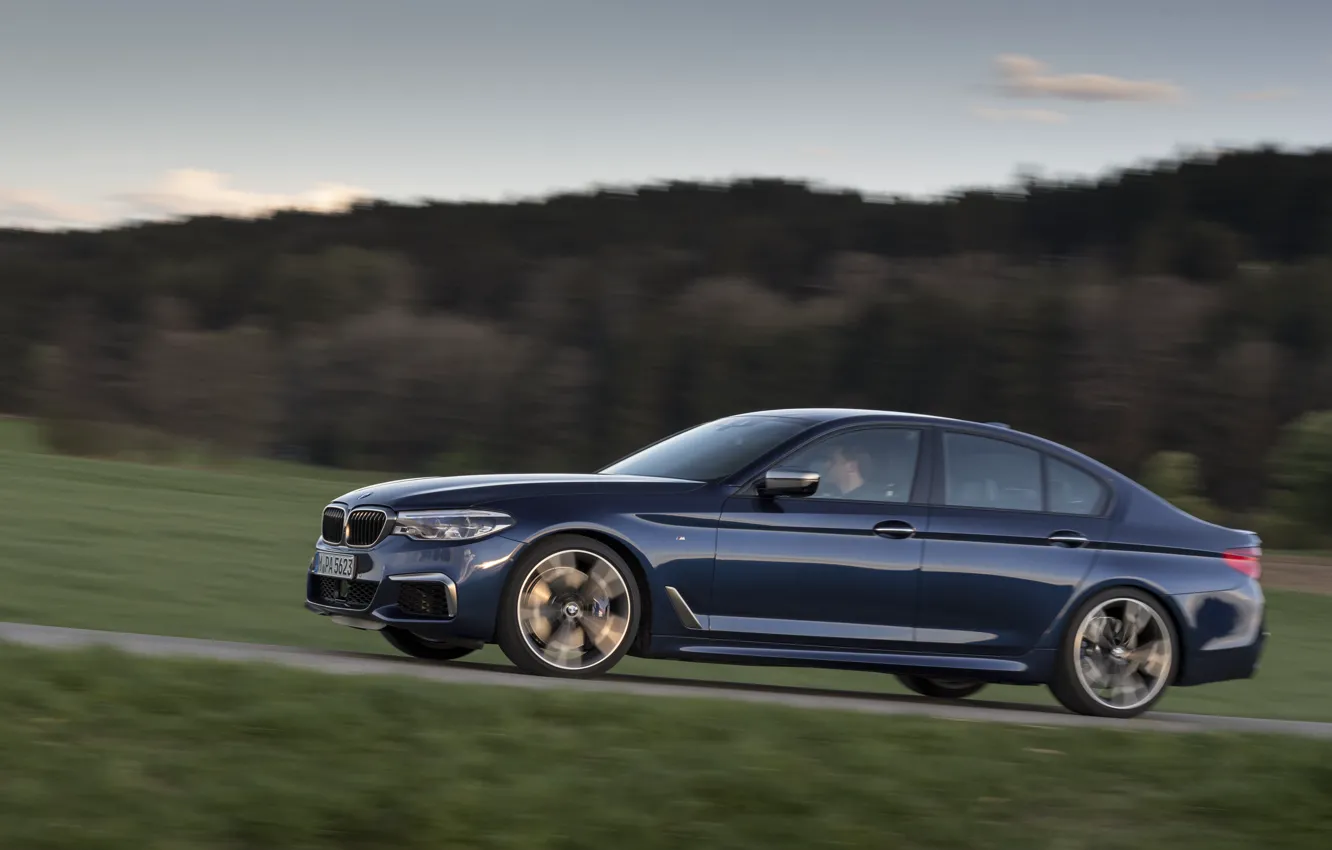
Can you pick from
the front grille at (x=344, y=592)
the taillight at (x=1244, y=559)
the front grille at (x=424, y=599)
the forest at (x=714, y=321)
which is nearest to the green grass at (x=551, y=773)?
the front grille at (x=424, y=599)

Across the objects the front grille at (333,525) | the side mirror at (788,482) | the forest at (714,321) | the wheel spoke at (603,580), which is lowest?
the wheel spoke at (603,580)

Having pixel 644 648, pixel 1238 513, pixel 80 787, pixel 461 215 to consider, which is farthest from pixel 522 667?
pixel 461 215

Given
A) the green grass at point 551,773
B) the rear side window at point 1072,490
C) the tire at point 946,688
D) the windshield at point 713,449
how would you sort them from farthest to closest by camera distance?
the tire at point 946,688 < the rear side window at point 1072,490 < the windshield at point 713,449 < the green grass at point 551,773

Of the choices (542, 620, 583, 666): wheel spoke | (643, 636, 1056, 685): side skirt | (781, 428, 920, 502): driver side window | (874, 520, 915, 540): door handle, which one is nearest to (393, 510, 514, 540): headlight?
(542, 620, 583, 666): wheel spoke

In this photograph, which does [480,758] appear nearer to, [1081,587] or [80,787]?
[80,787]

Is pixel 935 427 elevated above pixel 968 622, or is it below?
above

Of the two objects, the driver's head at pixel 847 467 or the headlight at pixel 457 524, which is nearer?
the headlight at pixel 457 524

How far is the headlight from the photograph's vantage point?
29.3 ft

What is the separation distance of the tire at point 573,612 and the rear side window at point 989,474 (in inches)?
79.3

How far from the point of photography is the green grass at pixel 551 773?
546 centimetres

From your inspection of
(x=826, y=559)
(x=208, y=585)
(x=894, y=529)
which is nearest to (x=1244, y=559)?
(x=894, y=529)

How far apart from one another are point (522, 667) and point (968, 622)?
2458 millimetres

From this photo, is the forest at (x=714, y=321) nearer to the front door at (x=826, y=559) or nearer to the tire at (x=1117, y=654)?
the tire at (x=1117, y=654)

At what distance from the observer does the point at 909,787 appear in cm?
636
